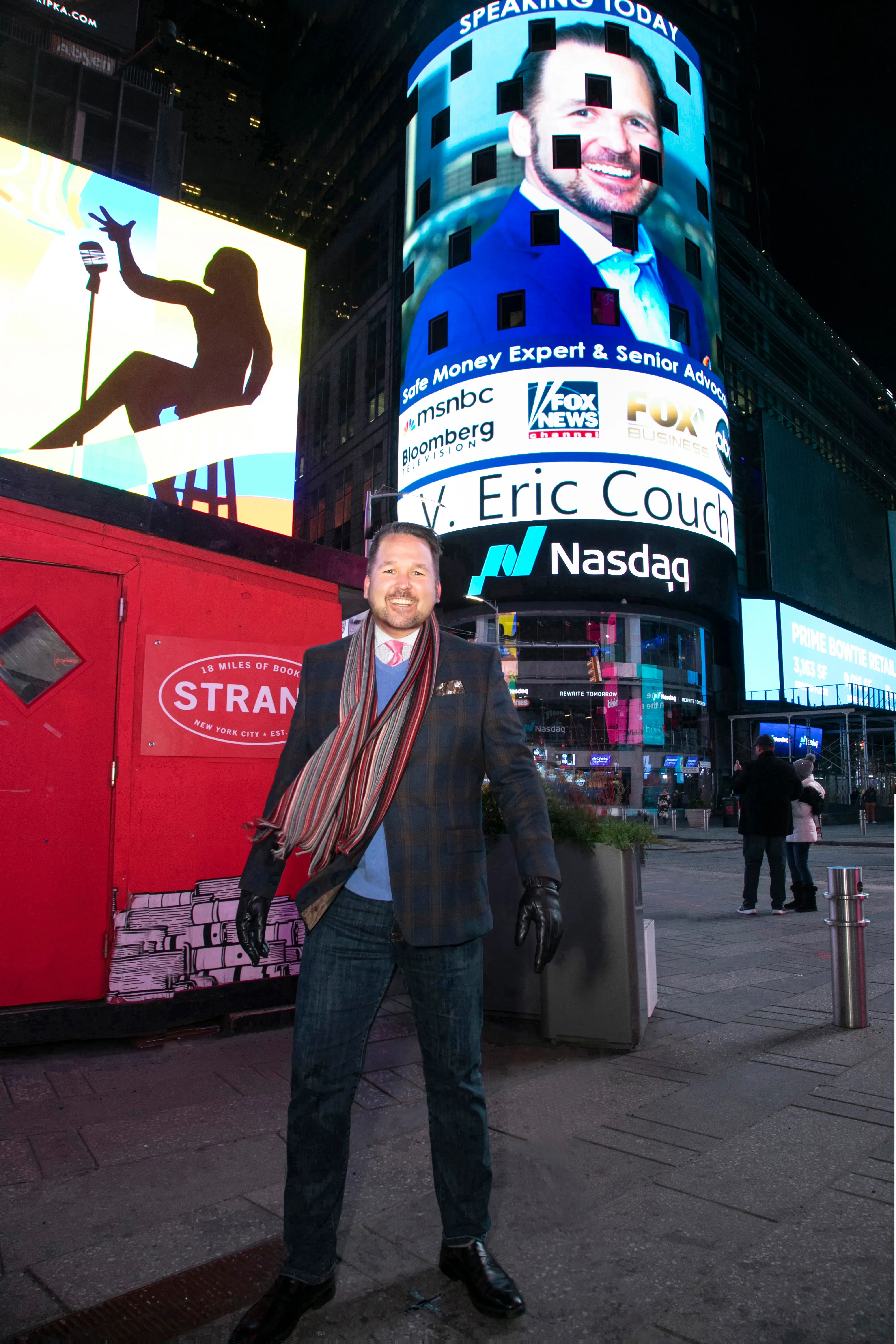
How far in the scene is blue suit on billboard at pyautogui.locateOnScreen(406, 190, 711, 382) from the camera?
1436 inches

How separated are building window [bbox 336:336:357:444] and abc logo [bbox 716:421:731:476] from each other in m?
22.3

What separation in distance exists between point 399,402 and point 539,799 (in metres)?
45.0

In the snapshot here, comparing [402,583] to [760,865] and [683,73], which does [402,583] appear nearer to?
[760,865]

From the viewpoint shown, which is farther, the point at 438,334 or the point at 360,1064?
the point at 438,334

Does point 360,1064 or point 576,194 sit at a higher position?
point 576,194

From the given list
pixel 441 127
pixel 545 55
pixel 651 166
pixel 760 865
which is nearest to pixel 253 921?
pixel 760 865

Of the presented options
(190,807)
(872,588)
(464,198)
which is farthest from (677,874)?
(872,588)

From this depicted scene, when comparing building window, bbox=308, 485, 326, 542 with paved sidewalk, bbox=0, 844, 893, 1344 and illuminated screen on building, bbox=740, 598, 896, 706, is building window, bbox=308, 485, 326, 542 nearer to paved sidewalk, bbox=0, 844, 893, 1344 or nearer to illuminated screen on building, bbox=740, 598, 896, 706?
illuminated screen on building, bbox=740, 598, 896, 706

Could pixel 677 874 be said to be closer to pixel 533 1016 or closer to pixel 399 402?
pixel 533 1016

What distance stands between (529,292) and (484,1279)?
39417 mm

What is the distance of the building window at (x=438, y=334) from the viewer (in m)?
38.6

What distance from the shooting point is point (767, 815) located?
974cm

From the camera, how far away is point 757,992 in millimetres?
5891

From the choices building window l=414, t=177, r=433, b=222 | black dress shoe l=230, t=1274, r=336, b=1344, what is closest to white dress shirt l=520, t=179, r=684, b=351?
building window l=414, t=177, r=433, b=222
